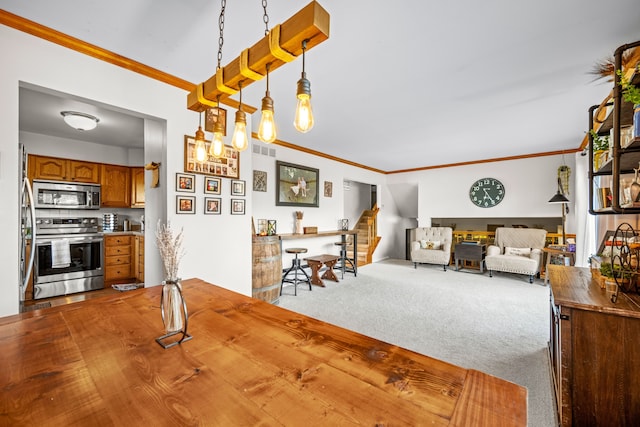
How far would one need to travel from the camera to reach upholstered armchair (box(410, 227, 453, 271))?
232 inches

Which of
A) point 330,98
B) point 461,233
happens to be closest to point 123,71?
point 330,98

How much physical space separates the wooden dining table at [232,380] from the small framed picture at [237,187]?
6.31 feet

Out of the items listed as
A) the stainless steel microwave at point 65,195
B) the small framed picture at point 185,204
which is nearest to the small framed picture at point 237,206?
the small framed picture at point 185,204

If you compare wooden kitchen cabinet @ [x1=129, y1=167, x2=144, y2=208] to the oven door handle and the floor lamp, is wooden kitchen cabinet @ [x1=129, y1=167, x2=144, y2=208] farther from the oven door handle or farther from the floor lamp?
the floor lamp

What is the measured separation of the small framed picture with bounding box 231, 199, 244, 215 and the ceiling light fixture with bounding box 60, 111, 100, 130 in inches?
77.0

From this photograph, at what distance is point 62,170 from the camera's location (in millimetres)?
4020

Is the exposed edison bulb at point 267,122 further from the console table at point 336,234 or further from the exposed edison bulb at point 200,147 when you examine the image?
the console table at point 336,234

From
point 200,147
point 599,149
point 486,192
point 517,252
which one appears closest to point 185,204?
point 200,147

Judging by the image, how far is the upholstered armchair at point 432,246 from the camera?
5898 mm

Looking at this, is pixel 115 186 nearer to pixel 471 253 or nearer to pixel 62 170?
pixel 62 170

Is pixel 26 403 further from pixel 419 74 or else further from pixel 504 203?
pixel 504 203

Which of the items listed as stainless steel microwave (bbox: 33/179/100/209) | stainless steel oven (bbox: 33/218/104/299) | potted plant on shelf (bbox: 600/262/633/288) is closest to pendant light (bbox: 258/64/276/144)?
potted plant on shelf (bbox: 600/262/633/288)

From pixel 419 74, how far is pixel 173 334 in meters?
2.62

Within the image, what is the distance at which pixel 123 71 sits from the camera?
2168mm
